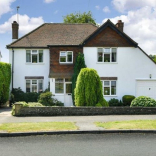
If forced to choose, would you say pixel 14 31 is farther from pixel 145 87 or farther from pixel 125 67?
pixel 145 87

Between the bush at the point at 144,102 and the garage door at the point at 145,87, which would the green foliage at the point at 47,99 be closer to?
the garage door at the point at 145,87

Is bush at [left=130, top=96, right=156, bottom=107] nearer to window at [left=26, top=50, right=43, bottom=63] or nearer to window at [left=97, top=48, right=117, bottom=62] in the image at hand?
window at [left=97, top=48, right=117, bottom=62]

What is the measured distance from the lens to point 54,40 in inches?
1107

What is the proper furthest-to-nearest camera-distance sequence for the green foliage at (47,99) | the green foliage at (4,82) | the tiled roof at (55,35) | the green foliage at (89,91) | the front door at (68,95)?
the tiled roof at (55,35) → the front door at (68,95) → the green foliage at (47,99) → the green foliage at (4,82) → the green foliage at (89,91)

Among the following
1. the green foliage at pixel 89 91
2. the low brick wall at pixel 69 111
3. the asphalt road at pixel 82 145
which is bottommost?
the asphalt road at pixel 82 145

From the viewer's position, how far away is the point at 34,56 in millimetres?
27578

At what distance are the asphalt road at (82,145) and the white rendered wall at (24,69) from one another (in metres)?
16.8

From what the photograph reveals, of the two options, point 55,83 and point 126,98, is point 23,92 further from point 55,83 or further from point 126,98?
point 126,98

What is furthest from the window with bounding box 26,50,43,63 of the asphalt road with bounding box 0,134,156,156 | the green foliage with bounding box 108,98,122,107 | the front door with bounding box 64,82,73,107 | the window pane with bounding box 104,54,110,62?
the asphalt road with bounding box 0,134,156,156

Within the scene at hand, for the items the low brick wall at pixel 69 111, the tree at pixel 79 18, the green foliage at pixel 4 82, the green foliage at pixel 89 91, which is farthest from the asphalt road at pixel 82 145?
the tree at pixel 79 18

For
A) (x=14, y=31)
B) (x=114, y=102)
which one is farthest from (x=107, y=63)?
(x=14, y=31)

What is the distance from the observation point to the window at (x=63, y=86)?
26.4 meters

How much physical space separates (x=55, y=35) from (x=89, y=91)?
1082cm

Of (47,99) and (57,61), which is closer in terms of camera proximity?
(47,99)
